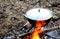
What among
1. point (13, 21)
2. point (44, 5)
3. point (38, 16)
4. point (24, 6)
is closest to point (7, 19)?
point (13, 21)

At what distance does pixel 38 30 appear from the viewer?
2365 millimetres

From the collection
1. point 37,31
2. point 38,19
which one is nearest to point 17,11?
point 37,31

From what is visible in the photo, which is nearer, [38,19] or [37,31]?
[38,19]

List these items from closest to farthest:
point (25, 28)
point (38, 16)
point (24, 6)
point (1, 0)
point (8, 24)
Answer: point (38, 16)
point (25, 28)
point (8, 24)
point (24, 6)
point (1, 0)

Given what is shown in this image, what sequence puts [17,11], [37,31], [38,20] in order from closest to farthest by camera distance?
[38,20] < [37,31] < [17,11]

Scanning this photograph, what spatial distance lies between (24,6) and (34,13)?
1402 mm

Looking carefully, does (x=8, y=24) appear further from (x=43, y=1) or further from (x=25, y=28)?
(x=43, y=1)

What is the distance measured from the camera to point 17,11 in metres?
3.60

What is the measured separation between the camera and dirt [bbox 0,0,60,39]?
3088 mm

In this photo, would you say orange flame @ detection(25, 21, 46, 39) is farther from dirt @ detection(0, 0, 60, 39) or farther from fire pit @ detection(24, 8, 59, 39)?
dirt @ detection(0, 0, 60, 39)

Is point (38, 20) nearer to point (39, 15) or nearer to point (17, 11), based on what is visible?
point (39, 15)

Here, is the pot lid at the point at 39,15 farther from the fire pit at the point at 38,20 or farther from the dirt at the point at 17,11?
the dirt at the point at 17,11

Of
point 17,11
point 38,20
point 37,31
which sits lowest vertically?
point 17,11

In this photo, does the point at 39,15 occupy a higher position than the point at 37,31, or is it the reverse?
the point at 39,15
